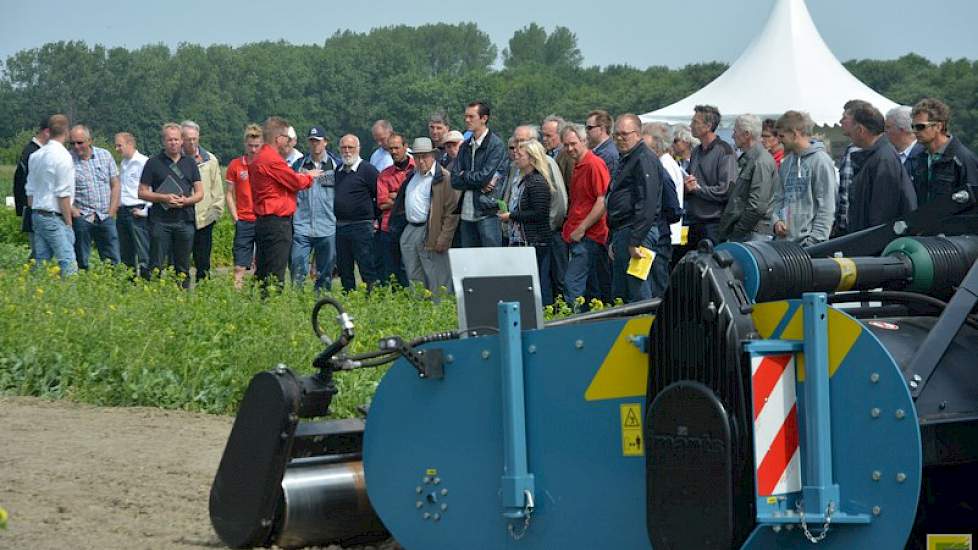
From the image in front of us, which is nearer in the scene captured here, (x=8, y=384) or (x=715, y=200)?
(x=8, y=384)

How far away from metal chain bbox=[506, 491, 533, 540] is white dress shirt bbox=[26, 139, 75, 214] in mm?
11194

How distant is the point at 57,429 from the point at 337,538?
3.02 metres

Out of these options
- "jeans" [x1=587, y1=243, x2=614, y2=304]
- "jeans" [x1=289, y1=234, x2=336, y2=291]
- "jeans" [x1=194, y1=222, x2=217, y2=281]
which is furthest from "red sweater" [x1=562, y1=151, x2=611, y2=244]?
"jeans" [x1=194, y1=222, x2=217, y2=281]

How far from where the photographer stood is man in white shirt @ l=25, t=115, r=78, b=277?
576 inches

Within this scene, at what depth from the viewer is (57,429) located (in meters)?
7.83

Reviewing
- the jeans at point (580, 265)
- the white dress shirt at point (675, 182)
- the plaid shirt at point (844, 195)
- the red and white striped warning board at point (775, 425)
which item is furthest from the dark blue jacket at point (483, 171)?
the red and white striped warning board at point (775, 425)

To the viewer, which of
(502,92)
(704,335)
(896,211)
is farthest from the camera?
(502,92)

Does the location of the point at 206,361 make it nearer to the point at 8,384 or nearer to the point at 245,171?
the point at 8,384

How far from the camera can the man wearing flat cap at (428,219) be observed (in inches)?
498

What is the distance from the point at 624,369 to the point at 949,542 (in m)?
1.09

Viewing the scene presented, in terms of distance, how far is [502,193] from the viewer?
1230cm

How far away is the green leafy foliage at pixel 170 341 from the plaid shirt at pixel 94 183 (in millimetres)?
5306

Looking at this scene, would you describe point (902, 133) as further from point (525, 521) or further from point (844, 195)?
point (525, 521)

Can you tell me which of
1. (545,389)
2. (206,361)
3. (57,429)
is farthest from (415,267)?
(545,389)
